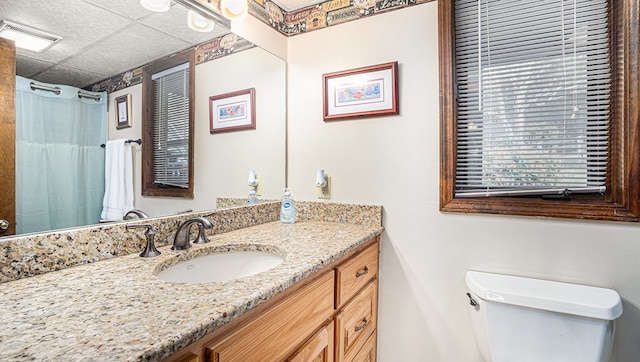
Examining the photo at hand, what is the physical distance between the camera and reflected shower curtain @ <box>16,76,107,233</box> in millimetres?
811

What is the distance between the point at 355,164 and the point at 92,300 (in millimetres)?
1226

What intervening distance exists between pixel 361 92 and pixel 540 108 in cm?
80

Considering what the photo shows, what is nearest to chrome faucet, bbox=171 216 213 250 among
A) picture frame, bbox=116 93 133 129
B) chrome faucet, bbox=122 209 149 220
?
chrome faucet, bbox=122 209 149 220

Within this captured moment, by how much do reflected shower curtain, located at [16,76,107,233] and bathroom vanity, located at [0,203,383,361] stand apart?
18 cm

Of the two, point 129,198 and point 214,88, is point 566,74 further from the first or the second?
point 129,198

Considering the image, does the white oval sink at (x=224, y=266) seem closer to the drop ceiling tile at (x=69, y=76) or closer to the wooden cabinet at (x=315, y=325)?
the wooden cabinet at (x=315, y=325)

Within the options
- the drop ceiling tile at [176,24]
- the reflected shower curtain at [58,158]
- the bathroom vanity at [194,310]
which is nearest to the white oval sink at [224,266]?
the bathroom vanity at [194,310]

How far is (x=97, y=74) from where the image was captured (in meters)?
0.96

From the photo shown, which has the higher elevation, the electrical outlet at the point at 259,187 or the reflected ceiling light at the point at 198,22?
the reflected ceiling light at the point at 198,22

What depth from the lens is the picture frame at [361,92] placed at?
147 cm

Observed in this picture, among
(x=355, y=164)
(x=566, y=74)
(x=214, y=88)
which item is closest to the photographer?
(x=566, y=74)

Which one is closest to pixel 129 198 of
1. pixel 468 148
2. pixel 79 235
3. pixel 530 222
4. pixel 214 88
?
pixel 79 235

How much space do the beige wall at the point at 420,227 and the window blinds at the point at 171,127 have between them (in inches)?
26.9

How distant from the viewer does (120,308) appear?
0.60 metres
